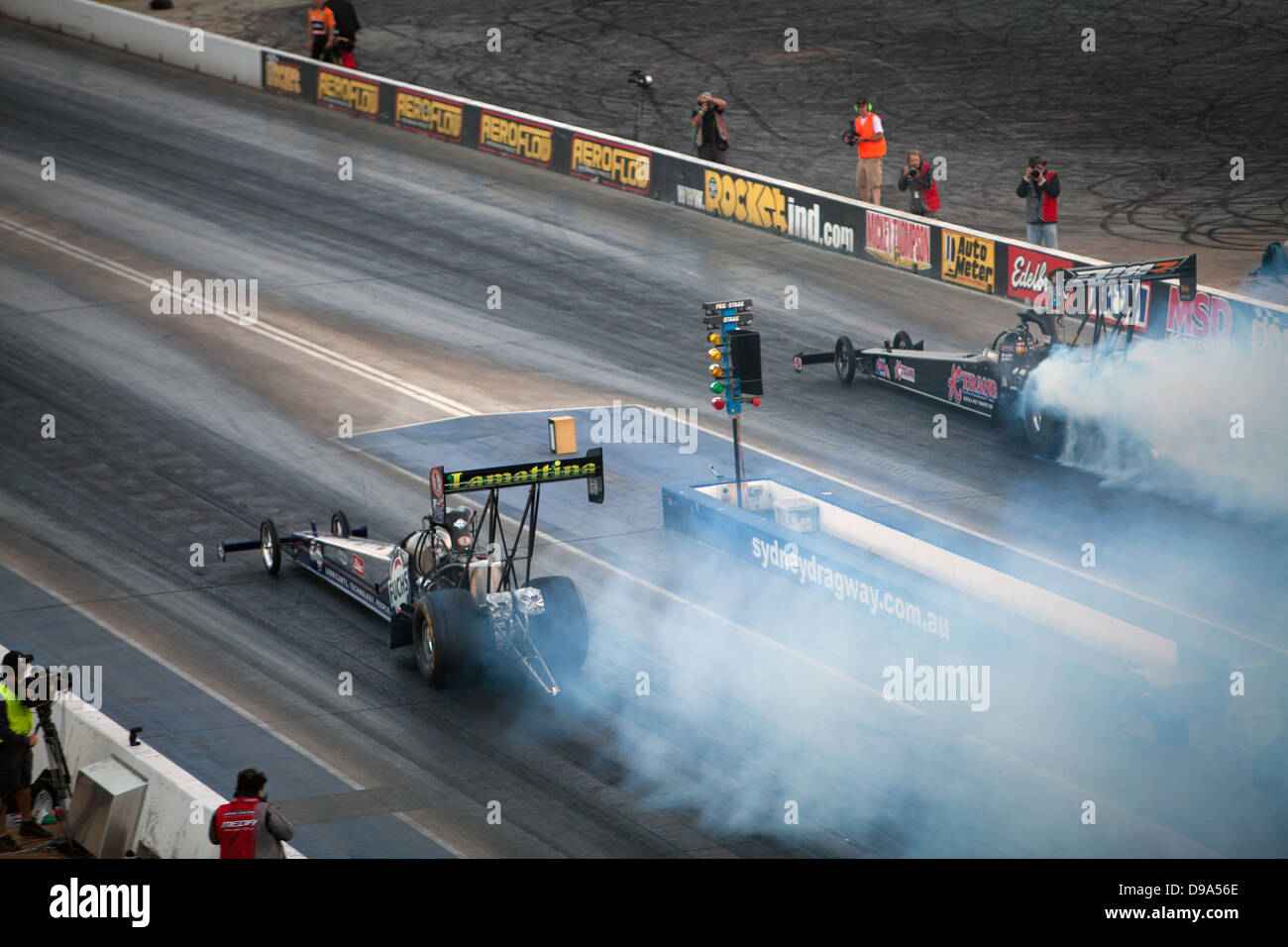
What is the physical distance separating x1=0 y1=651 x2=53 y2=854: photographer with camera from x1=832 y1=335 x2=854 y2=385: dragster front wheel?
14420 mm

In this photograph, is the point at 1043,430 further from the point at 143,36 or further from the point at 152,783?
the point at 143,36

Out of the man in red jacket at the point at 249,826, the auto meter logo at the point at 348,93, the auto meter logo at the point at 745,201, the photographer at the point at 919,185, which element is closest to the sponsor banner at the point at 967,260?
the photographer at the point at 919,185

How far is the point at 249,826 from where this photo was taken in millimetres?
10891

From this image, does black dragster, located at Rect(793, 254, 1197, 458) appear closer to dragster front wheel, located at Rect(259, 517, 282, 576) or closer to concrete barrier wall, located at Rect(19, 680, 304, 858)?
dragster front wheel, located at Rect(259, 517, 282, 576)

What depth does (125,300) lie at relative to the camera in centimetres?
2850

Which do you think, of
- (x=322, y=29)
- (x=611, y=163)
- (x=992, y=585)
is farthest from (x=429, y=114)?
(x=992, y=585)

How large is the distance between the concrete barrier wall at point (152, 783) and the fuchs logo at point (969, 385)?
13277 mm

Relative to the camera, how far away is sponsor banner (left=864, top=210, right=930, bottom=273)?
98.4 feet

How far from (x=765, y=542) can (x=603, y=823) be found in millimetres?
5896

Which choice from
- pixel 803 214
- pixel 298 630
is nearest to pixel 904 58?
pixel 803 214

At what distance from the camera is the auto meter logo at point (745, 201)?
32344 mm
